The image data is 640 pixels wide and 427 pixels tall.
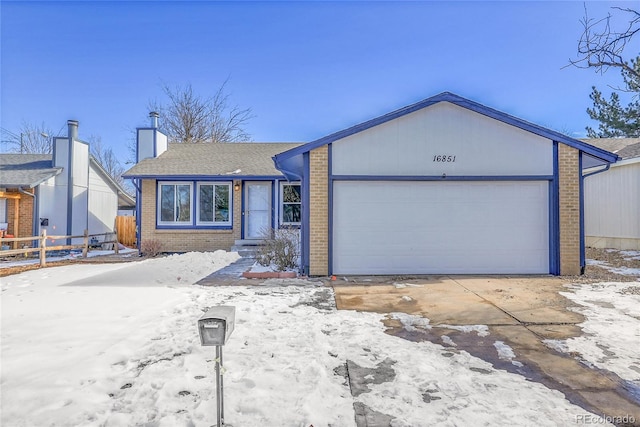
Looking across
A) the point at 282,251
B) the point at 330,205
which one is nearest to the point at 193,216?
the point at 282,251

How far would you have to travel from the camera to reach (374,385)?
2.98 meters

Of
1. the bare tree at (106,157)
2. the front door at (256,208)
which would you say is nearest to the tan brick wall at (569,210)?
the front door at (256,208)

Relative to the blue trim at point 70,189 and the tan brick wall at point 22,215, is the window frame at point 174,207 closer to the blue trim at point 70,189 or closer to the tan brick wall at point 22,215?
the blue trim at point 70,189

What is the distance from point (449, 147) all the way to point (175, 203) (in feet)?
33.6

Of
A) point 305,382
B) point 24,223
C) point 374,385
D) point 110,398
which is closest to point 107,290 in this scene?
point 110,398

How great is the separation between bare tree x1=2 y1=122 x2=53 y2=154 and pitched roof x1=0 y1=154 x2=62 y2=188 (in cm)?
1848

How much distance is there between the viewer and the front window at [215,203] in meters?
13.2

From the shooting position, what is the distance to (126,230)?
17312 millimetres

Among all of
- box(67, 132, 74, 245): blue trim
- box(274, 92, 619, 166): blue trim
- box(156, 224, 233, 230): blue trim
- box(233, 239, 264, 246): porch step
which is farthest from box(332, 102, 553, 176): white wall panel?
box(67, 132, 74, 245): blue trim

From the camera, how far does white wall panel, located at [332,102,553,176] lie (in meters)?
8.16

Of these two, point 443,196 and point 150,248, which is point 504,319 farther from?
point 150,248

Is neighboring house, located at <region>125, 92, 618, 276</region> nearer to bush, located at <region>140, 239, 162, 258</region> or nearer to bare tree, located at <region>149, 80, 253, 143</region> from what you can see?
bush, located at <region>140, 239, 162, 258</region>

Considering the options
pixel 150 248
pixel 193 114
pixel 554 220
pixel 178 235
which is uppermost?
pixel 193 114

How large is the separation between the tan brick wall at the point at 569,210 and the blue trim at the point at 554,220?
0.07 metres
